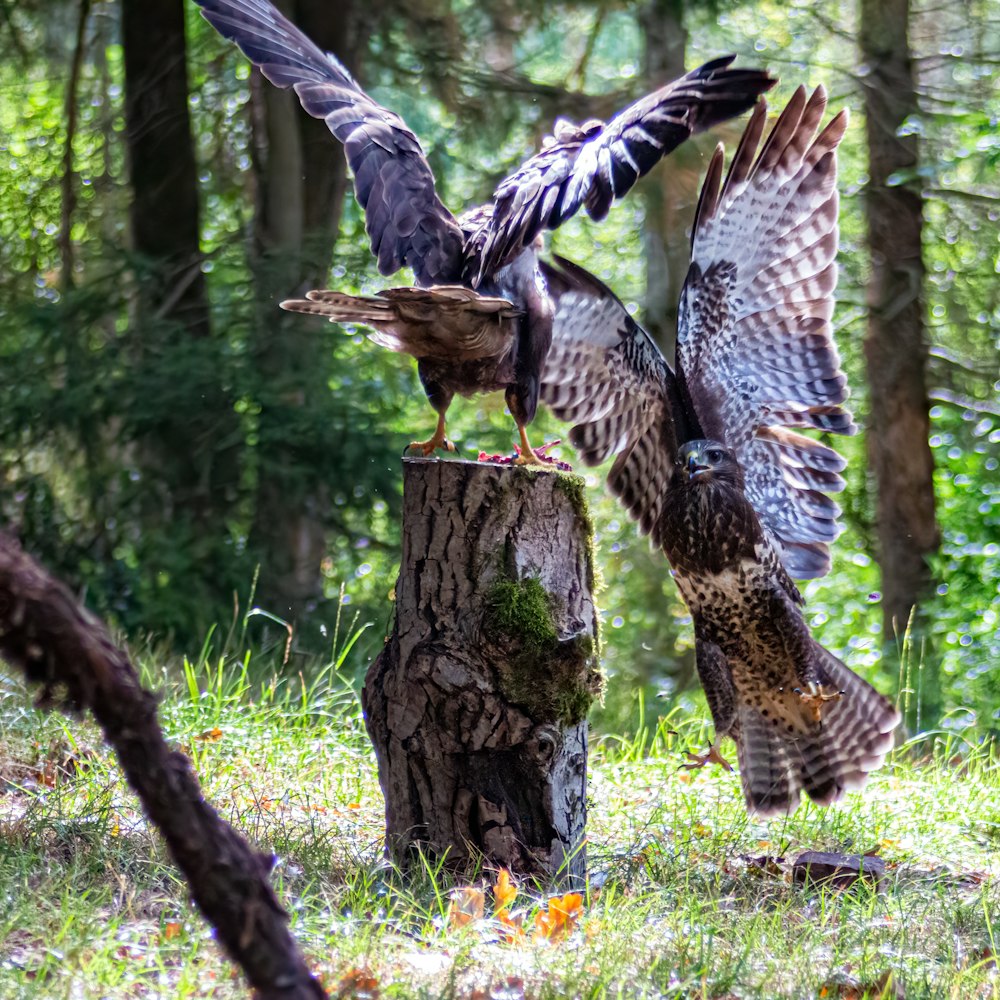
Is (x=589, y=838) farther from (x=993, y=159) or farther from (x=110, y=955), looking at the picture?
(x=993, y=159)

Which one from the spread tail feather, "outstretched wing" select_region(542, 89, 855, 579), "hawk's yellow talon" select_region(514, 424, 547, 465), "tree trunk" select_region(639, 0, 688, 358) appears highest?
"tree trunk" select_region(639, 0, 688, 358)

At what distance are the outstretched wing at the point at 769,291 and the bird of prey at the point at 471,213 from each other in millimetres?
751

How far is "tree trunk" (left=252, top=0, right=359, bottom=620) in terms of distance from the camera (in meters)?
7.45

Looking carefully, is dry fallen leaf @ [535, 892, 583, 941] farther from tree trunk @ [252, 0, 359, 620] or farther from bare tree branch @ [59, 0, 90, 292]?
bare tree branch @ [59, 0, 90, 292]

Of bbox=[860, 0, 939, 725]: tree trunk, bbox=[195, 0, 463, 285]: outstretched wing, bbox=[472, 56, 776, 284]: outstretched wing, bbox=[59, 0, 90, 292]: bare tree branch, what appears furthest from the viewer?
bbox=[860, 0, 939, 725]: tree trunk

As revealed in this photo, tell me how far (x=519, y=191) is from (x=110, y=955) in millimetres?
2475

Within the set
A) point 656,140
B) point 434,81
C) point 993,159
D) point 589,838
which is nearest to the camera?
point 656,140

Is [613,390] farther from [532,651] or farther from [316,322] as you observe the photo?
[316,322]

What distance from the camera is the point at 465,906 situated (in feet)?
10.8

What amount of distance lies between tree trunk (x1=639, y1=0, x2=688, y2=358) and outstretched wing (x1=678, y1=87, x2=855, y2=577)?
3.04 meters

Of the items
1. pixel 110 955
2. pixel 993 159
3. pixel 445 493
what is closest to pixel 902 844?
pixel 445 493

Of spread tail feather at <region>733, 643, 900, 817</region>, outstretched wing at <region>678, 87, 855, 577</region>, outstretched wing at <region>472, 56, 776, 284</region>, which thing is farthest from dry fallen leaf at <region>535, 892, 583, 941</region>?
outstretched wing at <region>678, 87, 855, 577</region>

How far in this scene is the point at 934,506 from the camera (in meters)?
9.09

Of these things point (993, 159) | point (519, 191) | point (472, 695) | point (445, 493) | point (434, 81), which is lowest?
point (472, 695)
